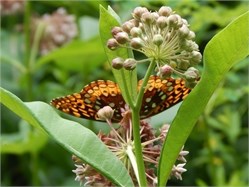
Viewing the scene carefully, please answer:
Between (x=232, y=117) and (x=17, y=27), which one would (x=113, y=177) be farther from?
(x=17, y=27)

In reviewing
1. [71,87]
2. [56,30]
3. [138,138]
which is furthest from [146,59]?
[56,30]

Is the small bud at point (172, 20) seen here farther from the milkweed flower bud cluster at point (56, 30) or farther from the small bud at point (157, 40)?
the milkweed flower bud cluster at point (56, 30)

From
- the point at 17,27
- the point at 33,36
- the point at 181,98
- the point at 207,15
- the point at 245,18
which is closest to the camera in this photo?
the point at 245,18

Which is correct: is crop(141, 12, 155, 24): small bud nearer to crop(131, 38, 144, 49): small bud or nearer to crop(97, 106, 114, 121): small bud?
crop(131, 38, 144, 49): small bud

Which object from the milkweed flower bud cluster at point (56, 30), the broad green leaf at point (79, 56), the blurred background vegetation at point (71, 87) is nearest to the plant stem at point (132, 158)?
the blurred background vegetation at point (71, 87)

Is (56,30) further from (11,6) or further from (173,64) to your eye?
(173,64)

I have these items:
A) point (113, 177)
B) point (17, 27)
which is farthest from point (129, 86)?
point (17, 27)
